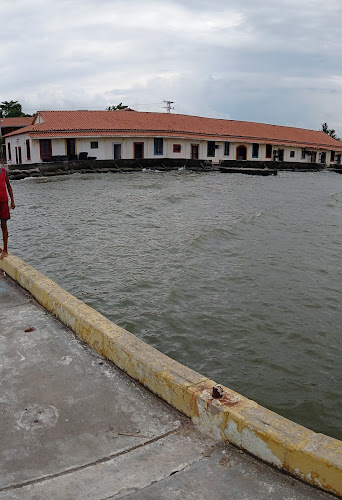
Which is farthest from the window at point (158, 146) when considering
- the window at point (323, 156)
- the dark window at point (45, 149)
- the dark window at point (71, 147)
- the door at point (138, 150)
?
the window at point (323, 156)

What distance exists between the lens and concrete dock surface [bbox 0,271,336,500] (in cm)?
236

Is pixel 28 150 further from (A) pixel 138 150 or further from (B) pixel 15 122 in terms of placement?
(B) pixel 15 122

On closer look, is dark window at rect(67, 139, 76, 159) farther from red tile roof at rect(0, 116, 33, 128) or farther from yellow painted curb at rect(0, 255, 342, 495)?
yellow painted curb at rect(0, 255, 342, 495)

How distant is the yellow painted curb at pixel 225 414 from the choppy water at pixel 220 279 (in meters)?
1.80

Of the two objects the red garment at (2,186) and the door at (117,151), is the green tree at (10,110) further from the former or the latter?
the red garment at (2,186)

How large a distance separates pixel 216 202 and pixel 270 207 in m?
2.34

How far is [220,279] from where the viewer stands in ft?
28.3

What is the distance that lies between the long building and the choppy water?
13193mm

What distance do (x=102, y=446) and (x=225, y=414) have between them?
2.49ft

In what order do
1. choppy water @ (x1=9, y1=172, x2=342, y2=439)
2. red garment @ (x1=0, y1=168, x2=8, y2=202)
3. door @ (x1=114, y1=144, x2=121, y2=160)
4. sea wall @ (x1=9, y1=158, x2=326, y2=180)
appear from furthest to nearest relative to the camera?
door @ (x1=114, y1=144, x2=121, y2=160)
sea wall @ (x1=9, y1=158, x2=326, y2=180)
red garment @ (x1=0, y1=168, x2=8, y2=202)
choppy water @ (x1=9, y1=172, x2=342, y2=439)

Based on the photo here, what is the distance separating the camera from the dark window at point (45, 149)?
31.3 meters

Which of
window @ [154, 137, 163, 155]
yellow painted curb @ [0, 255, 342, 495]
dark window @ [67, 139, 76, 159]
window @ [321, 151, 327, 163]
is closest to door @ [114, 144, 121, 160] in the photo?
window @ [154, 137, 163, 155]

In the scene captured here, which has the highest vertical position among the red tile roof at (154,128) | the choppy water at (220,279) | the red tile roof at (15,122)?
the red tile roof at (15,122)

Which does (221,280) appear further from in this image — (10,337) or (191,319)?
(10,337)
